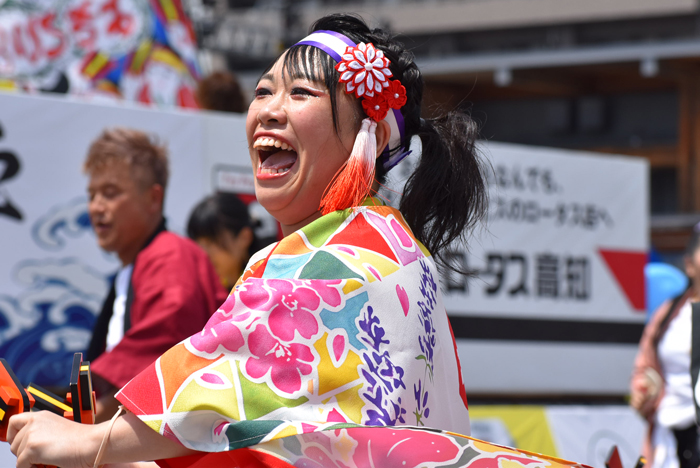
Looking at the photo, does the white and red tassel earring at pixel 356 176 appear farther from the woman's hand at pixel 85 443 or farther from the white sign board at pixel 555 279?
the white sign board at pixel 555 279

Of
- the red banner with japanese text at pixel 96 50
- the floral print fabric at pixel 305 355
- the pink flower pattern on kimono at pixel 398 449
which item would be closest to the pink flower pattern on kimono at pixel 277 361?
the floral print fabric at pixel 305 355

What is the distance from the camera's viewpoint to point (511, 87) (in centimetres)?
1512

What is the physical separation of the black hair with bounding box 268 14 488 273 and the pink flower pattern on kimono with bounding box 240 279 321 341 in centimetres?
45

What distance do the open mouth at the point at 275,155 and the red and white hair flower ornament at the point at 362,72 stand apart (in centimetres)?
15

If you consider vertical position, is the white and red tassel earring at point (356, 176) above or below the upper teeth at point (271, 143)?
below

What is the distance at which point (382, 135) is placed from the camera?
5.47 feet

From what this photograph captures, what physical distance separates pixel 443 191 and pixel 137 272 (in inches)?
48.8

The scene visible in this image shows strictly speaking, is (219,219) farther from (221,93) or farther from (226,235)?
(221,93)

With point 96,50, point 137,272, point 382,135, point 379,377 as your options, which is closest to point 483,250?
point 96,50

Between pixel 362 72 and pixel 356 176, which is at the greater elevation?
pixel 362 72

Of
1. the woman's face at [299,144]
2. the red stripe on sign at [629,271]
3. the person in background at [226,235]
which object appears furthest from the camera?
the red stripe on sign at [629,271]

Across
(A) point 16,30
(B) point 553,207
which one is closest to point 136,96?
(A) point 16,30

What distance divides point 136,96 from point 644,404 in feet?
10.2

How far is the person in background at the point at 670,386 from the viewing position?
12.5 ft
